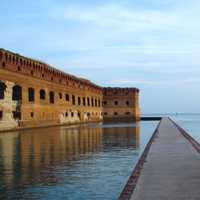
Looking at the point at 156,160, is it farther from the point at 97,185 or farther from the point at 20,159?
the point at 20,159

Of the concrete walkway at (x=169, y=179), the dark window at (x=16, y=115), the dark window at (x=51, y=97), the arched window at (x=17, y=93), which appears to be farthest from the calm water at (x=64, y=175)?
the dark window at (x=51, y=97)

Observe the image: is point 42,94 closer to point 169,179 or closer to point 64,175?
point 64,175

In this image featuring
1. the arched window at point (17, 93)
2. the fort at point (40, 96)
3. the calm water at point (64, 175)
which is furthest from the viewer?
the arched window at point (17, 93)

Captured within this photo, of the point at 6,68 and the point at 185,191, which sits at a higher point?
the point at 6,68

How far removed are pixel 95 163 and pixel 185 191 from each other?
6152 millimetres

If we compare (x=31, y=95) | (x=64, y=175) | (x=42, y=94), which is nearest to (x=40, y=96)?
(x=42, y=94)

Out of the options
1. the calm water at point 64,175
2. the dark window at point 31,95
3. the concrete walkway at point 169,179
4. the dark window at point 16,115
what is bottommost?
the calm water at point 64,175

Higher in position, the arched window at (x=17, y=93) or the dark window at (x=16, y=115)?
the arched window at (x=17, y=93)

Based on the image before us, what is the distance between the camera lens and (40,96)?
49656 millimetres

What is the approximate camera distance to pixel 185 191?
7699mm

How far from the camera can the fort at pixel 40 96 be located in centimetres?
3834

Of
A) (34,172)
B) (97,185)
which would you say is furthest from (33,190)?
(34,172)

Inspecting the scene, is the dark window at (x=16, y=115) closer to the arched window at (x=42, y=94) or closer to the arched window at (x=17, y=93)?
the arched window at (x=17, y=93)

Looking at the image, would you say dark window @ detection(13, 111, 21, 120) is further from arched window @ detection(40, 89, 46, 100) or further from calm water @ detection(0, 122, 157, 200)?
calm water @ detection(0, 122, 157, 200)
